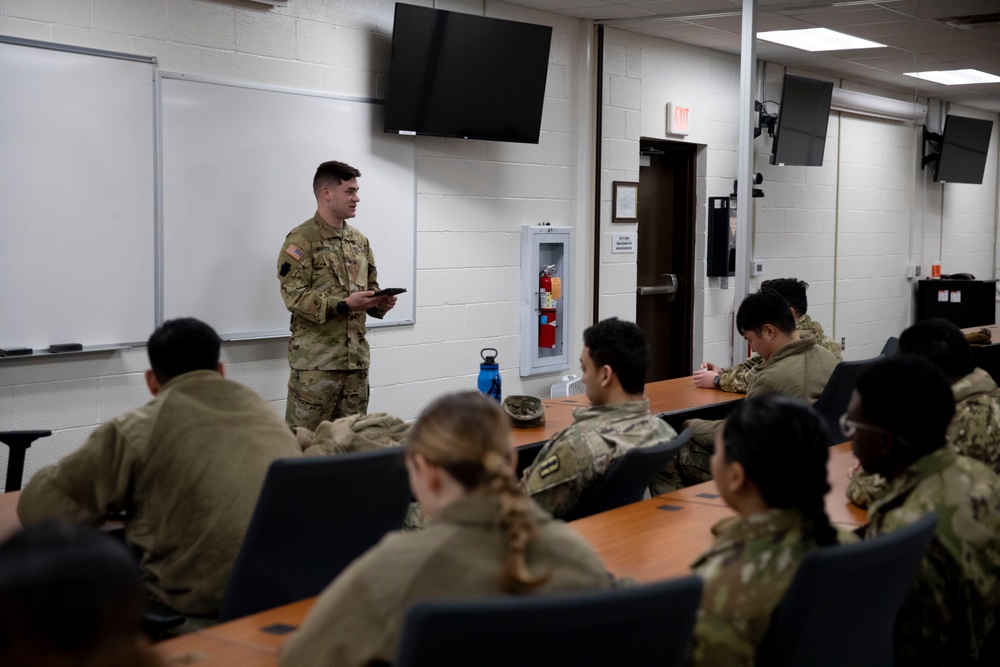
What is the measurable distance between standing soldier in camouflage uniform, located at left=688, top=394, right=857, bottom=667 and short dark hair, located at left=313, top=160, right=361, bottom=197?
10.8ft

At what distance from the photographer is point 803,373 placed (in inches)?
166

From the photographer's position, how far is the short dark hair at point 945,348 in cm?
290

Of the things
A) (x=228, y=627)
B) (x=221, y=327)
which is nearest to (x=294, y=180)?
(x=221, y=327)

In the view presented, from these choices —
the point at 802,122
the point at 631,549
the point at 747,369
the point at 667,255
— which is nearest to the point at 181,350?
the point at 631,549

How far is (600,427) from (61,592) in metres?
2.13

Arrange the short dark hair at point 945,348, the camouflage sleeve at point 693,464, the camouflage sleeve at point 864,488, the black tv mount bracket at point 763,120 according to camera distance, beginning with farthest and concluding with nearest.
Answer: the black tv mount bracket at point 763,120
the camouflage sleeve at point 693,464
the short dark hair at point 945,348
the camouflage sleeve at point 864,488

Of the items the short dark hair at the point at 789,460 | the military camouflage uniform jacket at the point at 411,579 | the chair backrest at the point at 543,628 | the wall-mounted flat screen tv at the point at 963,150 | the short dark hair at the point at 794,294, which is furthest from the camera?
the wall-mounted flat screen tv at the point at 963,150

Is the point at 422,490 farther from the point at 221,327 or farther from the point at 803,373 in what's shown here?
the point at 221,327

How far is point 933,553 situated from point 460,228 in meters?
4.19

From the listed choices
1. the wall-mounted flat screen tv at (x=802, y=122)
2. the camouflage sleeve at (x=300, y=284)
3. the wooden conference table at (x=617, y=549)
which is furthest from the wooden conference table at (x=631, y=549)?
the wall-mounted flat screen tv at (x=802, y=122)

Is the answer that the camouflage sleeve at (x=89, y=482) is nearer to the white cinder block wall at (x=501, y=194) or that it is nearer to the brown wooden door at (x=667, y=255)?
the white cinder block wall at (x=501, y=194)

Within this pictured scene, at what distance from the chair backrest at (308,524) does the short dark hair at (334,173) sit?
2.67 metres

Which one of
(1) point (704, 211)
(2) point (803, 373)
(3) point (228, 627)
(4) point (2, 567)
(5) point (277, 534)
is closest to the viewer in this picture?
(4) point (2, 567)

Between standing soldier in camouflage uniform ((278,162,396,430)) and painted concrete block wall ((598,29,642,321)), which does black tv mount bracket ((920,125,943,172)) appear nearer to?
painted concrete block wall ((598,29,642,321))
